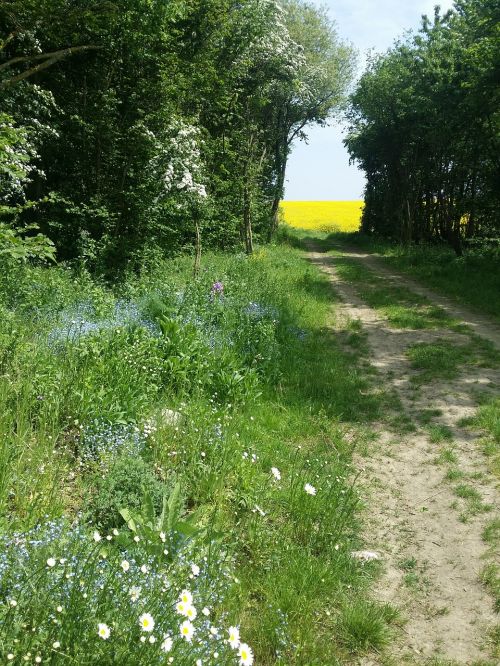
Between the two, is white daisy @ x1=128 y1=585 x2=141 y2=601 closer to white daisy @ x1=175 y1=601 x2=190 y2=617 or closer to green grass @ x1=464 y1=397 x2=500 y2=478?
white daisy @ x1=175 y1=601 x2=190 y2=617

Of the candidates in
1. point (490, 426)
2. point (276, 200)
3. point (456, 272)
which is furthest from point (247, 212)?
point (490, 426)

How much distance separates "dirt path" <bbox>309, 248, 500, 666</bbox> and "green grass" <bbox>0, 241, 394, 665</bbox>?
222 mm

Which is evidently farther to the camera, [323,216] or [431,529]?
[323,216]

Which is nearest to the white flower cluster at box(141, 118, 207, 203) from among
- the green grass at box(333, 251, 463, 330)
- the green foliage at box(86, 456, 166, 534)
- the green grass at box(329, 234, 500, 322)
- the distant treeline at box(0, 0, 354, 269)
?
the distant treeline at box(0, 0, 354, 269)

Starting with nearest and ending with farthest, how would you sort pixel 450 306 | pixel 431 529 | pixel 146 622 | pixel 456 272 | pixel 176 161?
pixel 146 622
pixel 431 529
pixel 176 161
pixel 450 306
pixel 456 272

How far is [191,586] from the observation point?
114 inches

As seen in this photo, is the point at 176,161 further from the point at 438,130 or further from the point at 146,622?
the point at 438,130

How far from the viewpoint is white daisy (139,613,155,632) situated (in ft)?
6.89

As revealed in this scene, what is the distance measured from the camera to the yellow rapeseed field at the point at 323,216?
4969 cm

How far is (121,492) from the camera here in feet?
11.9

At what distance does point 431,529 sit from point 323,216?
53602 mm

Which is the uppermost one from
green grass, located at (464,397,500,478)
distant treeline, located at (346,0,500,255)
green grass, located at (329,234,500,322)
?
distant treeline, located at (346,0,500,255)

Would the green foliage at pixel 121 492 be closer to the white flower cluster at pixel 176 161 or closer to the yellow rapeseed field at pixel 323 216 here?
the white flower cluster at pixel 176 161

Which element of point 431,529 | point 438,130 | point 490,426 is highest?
point 438,130
